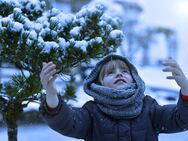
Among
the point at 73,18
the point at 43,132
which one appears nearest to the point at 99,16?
the point at 73,18

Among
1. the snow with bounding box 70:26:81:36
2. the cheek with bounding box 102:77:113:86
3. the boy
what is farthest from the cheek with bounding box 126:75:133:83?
the snow with bounding box 70:26:81:36

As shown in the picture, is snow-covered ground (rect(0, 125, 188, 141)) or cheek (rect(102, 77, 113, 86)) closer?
cheek (rect(102, 77, 113, 86))

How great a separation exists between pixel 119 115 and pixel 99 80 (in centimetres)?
31

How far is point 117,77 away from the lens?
231 cm

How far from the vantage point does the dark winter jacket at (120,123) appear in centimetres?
214

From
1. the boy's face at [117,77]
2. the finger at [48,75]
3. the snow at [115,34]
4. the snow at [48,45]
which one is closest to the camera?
the finger at [48,75]

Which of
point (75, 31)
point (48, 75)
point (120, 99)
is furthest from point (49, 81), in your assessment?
point (75, 31)

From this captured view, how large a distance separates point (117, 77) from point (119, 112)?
8.6 inches

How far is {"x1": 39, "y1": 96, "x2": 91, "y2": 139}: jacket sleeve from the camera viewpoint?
2045 mm

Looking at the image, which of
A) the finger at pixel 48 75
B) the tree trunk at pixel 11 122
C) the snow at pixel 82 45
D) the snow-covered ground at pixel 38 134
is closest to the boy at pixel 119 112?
the finger at pixel 48 75

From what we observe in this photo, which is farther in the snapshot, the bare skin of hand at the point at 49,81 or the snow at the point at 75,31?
the snow at the point at 75,31

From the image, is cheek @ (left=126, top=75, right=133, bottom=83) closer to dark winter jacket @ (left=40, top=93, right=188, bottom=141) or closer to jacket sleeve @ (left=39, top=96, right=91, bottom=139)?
dark winter jacket @ (left=40, top=93, right=188, bottom=141)

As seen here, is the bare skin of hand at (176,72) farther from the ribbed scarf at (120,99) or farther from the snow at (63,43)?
the snow at (63,43)

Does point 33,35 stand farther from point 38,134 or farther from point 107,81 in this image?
point 38,134
